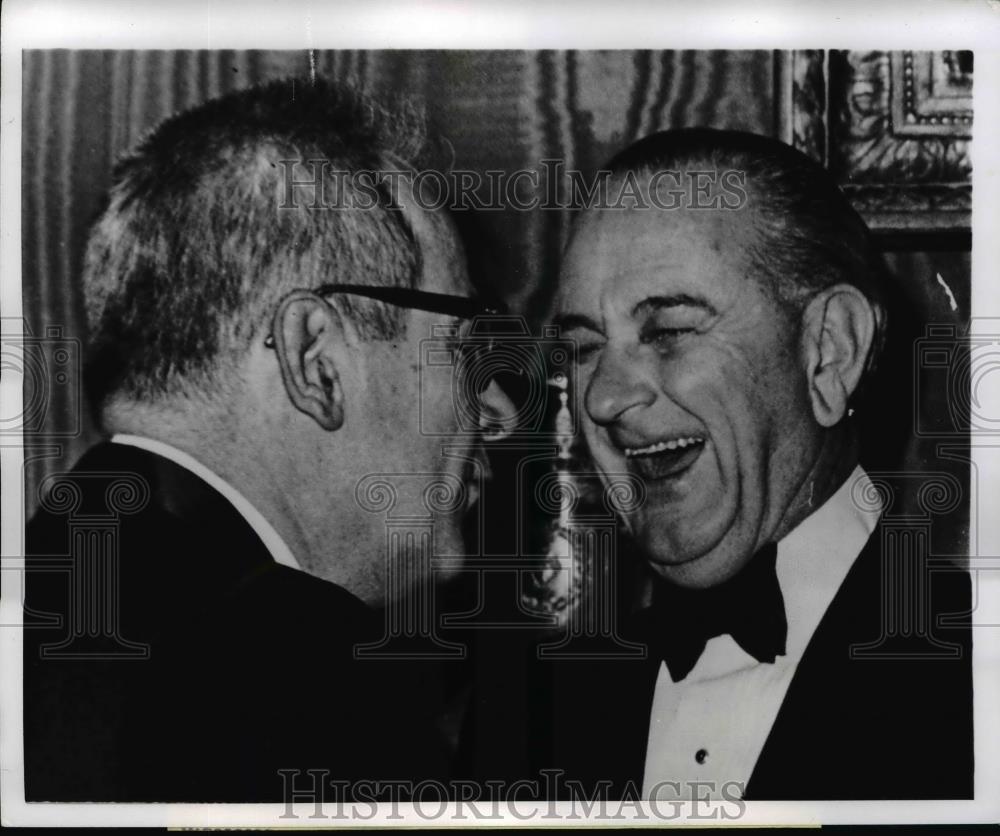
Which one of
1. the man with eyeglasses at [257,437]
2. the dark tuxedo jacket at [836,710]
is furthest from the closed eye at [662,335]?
the dark tuxedo jacket at [836,710]

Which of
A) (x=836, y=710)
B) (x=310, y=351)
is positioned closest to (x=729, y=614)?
(x=836, y=710)

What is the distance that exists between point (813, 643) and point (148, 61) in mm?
1873

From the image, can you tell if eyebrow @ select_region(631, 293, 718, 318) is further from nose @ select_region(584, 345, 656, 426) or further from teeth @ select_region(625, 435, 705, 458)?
teeth @ select_region(625, 435, 705, 458)

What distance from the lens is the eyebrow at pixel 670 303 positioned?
227cm

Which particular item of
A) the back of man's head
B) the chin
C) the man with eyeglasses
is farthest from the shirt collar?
the back of man's head

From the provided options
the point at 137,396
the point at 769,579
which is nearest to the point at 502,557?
the point at 769,579

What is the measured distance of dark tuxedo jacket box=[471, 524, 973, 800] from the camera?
2.33 metres

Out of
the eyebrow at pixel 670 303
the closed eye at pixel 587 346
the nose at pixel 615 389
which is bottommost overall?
the nose at pixel 615 389

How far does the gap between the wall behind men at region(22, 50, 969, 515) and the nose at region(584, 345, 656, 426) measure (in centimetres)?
20

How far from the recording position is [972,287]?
7.65 feet

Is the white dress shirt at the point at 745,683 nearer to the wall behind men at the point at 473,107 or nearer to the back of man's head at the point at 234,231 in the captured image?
the wall behind men at the point at 473,107

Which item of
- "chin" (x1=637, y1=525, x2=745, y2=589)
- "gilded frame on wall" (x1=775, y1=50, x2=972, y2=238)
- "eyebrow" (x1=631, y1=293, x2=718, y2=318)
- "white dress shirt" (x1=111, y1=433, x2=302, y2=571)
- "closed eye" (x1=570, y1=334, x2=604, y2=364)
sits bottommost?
"chin" (x1=637, y1=525, x2=745, y2=589)

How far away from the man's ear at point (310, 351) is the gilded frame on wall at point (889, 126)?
3.41 feet

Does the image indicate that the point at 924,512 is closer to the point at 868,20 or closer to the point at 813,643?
the point at 813,643
